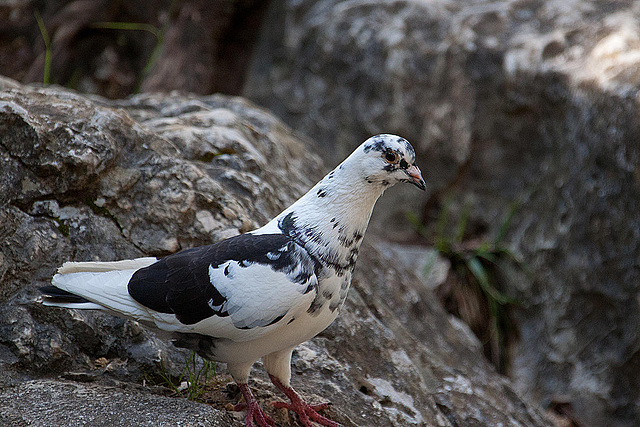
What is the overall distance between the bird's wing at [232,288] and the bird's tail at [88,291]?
0.05m

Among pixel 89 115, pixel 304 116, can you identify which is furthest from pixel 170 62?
pixel 89 115

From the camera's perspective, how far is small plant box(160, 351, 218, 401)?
273 centimetres

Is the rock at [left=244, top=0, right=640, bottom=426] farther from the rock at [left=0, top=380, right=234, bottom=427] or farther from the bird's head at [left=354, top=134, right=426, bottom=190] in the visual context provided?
the rock at [left=0, top=380, right=234, bottom=427]

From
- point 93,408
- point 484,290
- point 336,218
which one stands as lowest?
point 484,290

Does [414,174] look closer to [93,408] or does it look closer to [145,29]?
[93,408]

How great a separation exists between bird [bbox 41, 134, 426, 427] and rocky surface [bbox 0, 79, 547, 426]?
0.29m

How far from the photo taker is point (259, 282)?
248 cm

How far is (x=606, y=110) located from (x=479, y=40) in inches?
58.0

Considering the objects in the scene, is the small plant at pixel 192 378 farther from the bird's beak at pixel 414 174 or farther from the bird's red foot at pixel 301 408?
the bird's beak at pixel 414 174

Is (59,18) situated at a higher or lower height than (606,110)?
lower

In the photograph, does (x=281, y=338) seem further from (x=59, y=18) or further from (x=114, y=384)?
(x=59, y=18)

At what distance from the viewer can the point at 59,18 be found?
21.3ft

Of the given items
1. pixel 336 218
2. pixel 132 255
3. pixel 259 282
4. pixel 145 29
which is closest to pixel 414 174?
pixel 336 218

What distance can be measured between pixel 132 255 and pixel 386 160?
Result: 1.31 metres
